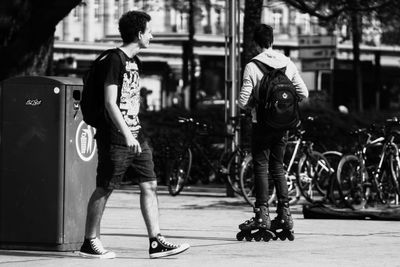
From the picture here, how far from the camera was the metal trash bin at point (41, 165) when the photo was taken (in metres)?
9.15

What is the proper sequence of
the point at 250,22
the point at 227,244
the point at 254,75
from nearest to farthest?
the point at 227,244, the point at 254,75, the point at 250,22

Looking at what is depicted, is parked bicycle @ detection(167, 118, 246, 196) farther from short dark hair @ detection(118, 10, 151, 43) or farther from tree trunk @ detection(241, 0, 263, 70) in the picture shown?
short dark hair @ detection(118, 10, 151, 43)

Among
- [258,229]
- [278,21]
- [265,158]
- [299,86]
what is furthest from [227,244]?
[278,21]

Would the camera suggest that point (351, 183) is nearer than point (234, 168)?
Yes

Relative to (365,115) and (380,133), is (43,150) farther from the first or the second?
(365,115)

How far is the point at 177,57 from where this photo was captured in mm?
56000

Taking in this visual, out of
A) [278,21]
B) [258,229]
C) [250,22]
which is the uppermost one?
[278,21]

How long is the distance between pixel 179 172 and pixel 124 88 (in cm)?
853

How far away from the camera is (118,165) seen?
8664mm

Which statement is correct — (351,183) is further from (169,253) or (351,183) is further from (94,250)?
(94,250)

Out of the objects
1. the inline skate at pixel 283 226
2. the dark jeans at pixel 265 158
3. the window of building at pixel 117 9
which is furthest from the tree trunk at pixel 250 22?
the window of building at pixel 117 9

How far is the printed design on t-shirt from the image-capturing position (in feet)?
28.6

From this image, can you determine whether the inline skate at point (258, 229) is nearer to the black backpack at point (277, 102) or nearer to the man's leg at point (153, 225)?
the black backpack at point (277, 102)

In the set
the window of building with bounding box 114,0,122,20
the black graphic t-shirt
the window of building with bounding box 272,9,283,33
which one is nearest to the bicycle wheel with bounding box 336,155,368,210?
the black graphic t-shirt
